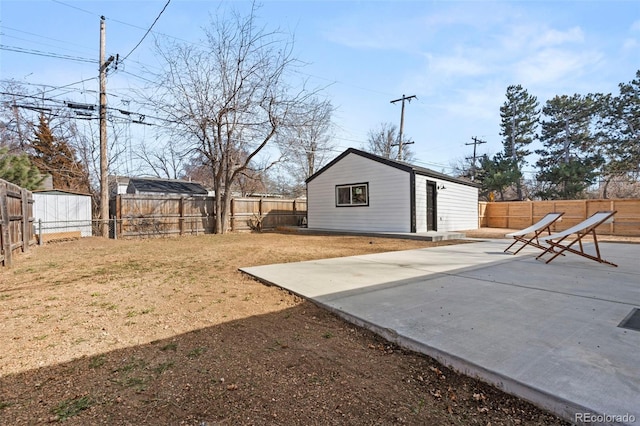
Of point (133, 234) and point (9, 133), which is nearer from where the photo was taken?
point (133, 234)

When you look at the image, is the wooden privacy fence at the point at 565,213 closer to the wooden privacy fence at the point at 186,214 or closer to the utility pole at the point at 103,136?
the wooden privacy fence at the point at 186,214

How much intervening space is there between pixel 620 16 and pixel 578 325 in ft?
25.5

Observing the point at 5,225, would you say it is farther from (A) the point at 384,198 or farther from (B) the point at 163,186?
(B) the point at 163,186

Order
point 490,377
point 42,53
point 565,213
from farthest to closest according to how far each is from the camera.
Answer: point 565,213
point 42,53
point 490,377

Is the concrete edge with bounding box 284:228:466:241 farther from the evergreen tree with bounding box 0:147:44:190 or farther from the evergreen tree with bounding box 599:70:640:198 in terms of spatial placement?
the evergreen tree with bounding box 599:70:640:198

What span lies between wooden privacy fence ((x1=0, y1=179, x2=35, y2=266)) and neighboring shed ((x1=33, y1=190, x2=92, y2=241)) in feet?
10.2

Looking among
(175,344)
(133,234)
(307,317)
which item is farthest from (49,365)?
(133,234)

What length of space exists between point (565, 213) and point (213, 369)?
49.1 ft

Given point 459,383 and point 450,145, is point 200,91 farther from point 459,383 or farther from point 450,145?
point 450,145

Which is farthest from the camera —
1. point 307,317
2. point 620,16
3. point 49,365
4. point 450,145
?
point 450,145

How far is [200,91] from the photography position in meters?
11.8

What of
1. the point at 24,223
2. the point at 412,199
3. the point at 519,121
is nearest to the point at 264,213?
the point at 412,199

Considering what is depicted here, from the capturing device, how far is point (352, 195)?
12781 millimetres

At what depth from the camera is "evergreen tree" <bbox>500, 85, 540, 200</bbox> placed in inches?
981
